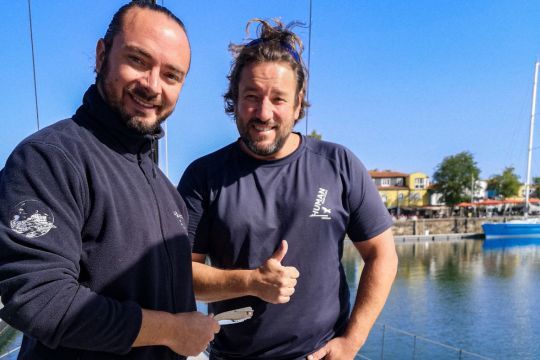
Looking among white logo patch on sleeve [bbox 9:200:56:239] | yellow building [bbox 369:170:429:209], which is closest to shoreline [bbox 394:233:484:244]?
yellow building [bbox 369:170:429:209]

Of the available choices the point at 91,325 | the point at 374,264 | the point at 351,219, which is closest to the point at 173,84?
the point at 91,325

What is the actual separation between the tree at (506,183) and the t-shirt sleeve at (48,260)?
212 feet

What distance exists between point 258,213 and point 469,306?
67.7 feet

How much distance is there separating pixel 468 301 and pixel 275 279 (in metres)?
21.5

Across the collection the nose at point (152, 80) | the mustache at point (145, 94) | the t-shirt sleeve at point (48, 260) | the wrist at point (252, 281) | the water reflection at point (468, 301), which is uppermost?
the nose at point (152, 80)

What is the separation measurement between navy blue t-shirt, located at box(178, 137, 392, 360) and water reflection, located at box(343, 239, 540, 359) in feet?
37.1

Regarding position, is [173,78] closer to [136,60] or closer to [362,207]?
[136,60]

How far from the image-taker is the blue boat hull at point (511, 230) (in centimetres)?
4272

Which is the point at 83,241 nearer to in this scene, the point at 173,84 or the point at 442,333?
the point at 173,84

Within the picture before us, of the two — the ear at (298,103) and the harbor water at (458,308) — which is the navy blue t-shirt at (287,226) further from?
the harbor water at (458,308)

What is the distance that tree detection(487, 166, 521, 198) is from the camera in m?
57.9

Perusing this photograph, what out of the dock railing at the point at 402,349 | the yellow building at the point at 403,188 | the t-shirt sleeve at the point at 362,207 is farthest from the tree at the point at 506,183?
the t-shirt sleeve at the point at 362,207

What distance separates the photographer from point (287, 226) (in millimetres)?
1693

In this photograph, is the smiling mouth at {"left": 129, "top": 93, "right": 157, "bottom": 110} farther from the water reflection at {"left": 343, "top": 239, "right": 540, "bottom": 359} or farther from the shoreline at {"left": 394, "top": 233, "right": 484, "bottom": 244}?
the shoreline at {"left": 394, "top": 233, "right": 484, "bottom": 244}
